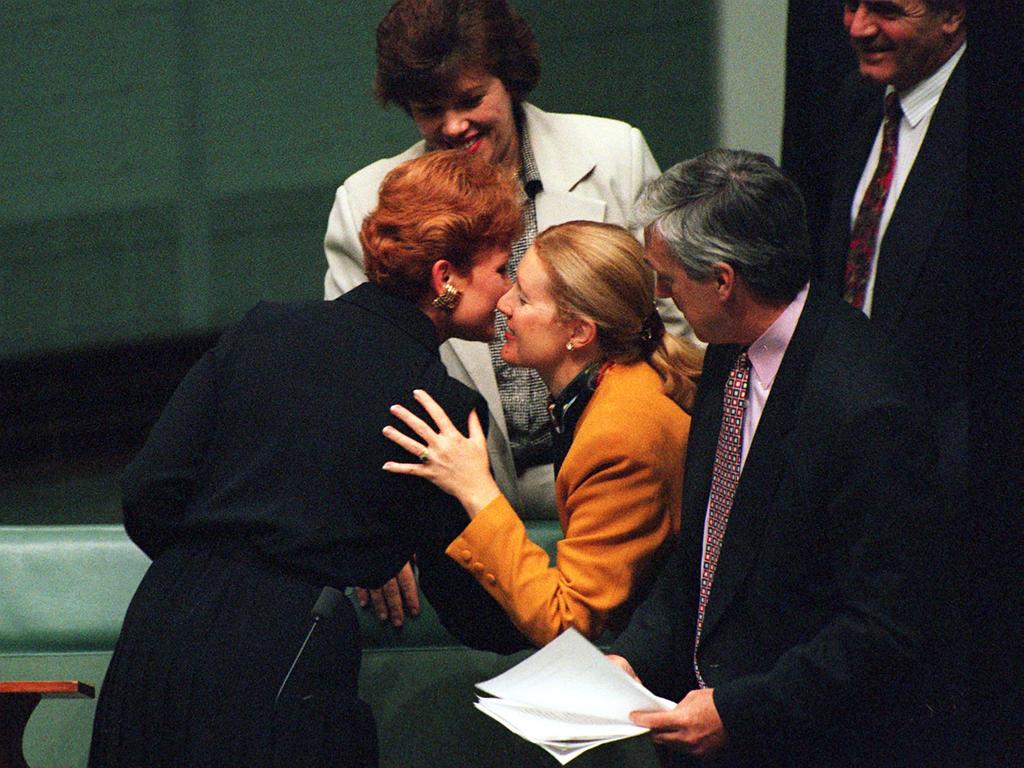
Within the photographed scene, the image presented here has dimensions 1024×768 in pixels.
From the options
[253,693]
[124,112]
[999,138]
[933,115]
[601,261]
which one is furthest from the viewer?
Answer: [124,112]

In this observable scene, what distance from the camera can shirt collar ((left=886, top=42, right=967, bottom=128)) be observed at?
3.20 meters

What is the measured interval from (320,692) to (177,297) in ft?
10.7

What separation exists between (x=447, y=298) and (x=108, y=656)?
1380 mm

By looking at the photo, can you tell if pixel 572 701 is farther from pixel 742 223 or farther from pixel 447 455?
pixel 742 223

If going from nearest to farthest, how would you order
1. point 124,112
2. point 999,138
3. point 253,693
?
point 999,138 < point 253,693 < point 124,112

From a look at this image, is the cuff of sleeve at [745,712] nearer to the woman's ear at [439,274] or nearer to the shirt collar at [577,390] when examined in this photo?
the shirt collar at [577,390]

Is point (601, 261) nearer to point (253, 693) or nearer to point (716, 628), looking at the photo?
point (716, 628)

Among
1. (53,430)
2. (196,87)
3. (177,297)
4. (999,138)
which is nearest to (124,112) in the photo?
(196,87)

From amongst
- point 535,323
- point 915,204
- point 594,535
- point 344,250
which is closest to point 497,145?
point 344,250

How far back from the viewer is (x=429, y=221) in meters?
2.43

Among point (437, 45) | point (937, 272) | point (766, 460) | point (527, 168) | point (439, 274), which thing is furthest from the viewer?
point (527, 168)

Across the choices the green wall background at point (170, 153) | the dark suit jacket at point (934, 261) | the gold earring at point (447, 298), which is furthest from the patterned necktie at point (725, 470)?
the green wall background at point (170, 153)

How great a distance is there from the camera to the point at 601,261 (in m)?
2.65

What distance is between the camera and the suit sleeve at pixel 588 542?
2.47 meters
